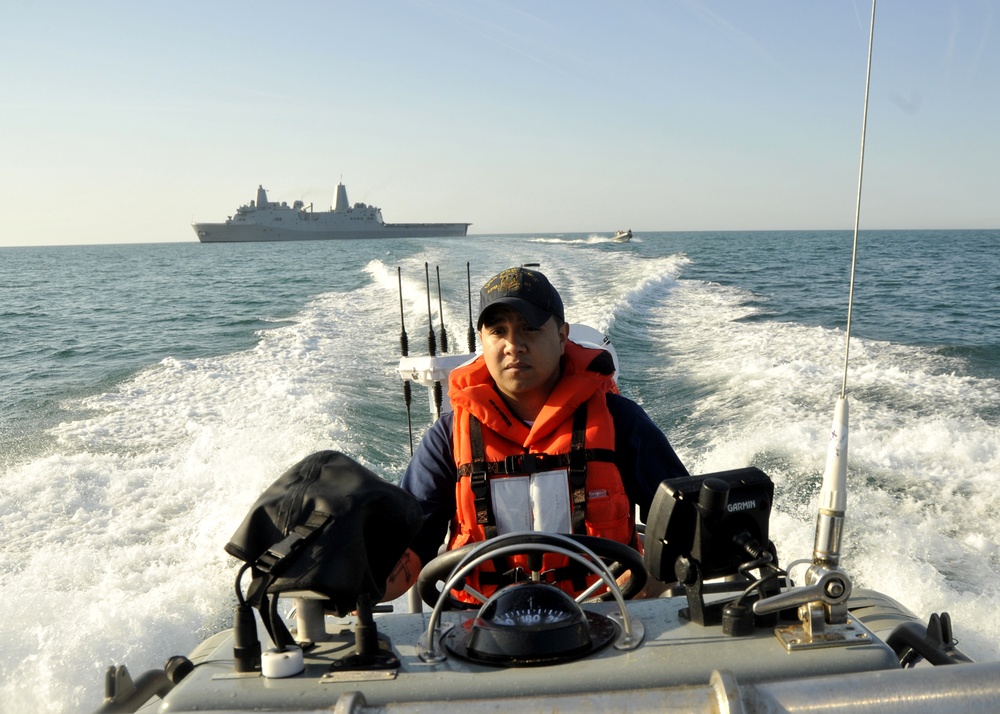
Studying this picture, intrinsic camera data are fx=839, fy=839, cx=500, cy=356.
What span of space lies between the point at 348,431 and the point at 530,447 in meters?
4.44

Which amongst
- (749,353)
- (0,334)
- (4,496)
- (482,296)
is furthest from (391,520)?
(0,334)

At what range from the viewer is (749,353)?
9328 mm

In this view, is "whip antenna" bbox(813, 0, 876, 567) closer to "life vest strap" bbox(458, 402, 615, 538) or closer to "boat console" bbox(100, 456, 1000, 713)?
"boat console" bbox(100, 456, 1000, 713)

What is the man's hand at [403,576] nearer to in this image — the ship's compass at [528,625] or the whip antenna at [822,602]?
the ship's compass at [528,625]

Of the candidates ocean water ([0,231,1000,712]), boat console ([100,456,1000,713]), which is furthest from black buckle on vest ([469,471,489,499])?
ocean water ([0,231,1000,712])

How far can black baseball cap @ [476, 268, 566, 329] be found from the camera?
246 centimetres

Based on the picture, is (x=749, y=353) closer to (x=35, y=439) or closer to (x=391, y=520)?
(x=35, y=439)

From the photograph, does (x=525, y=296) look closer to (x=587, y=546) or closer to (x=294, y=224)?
(x=587, y=546)

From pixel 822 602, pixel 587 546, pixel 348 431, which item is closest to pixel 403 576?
pixel 587 546

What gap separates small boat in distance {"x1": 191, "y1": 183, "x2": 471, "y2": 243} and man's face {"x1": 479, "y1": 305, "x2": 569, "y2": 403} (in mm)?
78086

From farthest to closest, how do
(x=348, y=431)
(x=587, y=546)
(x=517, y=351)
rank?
1. (x=348, y=431)
2. (x=517, y=351)
3. (x=587, y=546)

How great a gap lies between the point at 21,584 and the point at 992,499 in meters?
5.27

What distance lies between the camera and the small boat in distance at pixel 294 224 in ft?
255

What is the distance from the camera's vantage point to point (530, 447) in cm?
247
